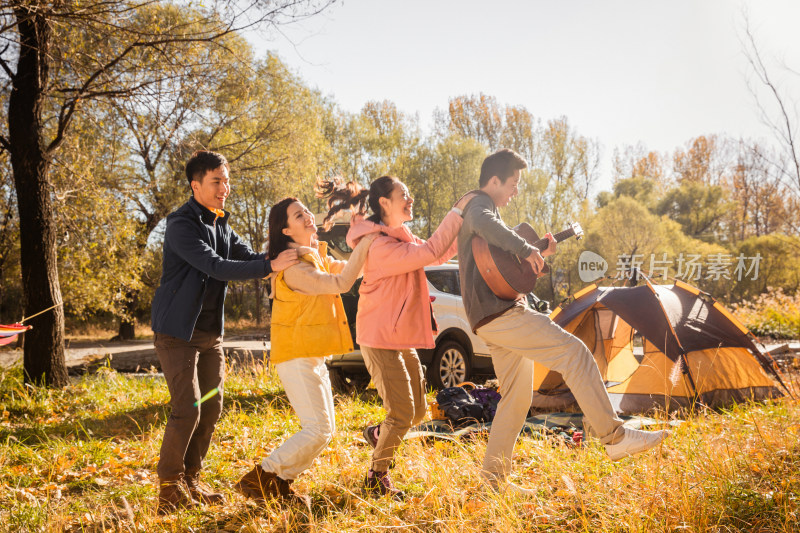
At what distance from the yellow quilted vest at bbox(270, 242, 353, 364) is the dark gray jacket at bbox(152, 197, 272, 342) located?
0.20 metres

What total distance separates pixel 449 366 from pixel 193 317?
469cm

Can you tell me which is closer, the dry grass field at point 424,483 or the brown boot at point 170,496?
the dry grass field at point 424,483

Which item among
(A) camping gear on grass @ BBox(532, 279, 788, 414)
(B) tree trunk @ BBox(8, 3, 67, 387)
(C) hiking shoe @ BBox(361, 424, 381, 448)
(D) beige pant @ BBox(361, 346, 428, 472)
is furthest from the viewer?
(B) tree trunk @ BBox(8, 3, 67, 387)

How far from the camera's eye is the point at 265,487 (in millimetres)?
3123

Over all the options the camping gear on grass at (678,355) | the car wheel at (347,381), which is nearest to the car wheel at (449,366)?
the car wheel at (347,381)

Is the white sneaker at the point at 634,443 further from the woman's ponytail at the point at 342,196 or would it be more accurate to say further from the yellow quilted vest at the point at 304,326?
Result: the woman's ponytail at the point at 342,196

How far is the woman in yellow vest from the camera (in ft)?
10.2

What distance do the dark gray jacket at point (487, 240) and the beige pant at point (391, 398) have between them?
1.63ft

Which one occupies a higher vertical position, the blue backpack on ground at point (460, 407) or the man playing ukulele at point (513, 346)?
the man playing ukulele at point (513, 346)

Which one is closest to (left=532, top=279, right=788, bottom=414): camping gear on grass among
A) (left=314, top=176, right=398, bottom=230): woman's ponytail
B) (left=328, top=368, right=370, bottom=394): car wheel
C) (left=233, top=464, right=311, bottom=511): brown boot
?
(left=328, top=368, right=370, bottom=394): car wheel

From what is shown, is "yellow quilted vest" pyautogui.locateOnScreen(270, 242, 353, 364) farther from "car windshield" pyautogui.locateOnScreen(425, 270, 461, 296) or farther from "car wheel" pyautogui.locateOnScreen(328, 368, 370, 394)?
"car windshield" pyautogui.locateOnScreen(425, 270, 461, 296)

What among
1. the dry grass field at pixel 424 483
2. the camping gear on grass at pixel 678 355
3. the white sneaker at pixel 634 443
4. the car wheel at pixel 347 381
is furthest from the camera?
the car wheel at pixel 347 381

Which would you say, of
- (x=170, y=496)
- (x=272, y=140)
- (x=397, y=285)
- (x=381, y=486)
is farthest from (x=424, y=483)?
(x=272, y=140)

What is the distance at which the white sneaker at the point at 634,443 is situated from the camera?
9.61ft
